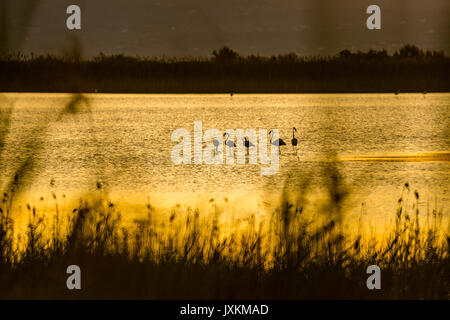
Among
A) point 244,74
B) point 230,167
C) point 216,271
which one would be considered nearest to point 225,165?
point 230,167

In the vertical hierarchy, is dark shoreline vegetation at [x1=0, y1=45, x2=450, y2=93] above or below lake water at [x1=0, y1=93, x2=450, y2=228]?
above

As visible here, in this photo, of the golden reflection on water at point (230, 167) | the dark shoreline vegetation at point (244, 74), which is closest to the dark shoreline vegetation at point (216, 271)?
the golden reflection on water at point (230, 167)

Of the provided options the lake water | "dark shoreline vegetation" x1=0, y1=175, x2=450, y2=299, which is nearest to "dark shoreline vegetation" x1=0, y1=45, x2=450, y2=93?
the lake water

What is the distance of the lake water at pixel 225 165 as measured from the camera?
A: 23.2 ft

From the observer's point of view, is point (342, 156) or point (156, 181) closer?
point (156, 181)

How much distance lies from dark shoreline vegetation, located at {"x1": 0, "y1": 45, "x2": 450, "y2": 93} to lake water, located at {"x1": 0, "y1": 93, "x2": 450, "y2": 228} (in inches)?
236

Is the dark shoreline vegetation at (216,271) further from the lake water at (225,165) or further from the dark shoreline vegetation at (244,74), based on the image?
the dark shoreline vegetation at (244,74)

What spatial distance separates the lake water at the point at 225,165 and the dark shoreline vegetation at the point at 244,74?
236 inches

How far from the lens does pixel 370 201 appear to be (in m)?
7.11

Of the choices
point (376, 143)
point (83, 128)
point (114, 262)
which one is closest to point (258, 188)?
point (114, 262)

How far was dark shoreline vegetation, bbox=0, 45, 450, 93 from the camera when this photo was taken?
1154 inches

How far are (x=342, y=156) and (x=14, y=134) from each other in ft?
21.4

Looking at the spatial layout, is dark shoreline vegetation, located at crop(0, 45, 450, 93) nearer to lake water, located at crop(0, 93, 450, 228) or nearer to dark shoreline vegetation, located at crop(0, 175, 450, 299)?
lake water, located at crop(0, 93, 450, 228)
